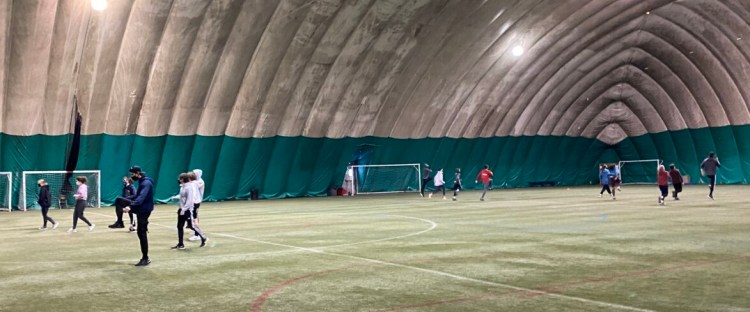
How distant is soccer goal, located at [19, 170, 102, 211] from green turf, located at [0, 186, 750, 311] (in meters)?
15.1

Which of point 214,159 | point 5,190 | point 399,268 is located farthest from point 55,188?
point 399,268

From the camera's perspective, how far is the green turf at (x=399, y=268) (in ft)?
29.4

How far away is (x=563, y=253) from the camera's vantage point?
43.8 feet

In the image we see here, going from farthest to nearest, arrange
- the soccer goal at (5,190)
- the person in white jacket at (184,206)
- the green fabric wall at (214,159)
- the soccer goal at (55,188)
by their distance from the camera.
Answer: the green fabric wall at (214,159), the soccer goal at (55,188), the soccer goal at (5,190), the person in white jacket at (184,206)

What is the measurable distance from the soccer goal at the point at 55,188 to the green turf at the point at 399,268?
15.1m

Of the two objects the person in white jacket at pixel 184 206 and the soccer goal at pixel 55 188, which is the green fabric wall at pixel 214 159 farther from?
the person in white jacket at pixel 184 206

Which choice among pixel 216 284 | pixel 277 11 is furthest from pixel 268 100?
pixel 216 284

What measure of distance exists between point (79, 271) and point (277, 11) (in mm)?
26851

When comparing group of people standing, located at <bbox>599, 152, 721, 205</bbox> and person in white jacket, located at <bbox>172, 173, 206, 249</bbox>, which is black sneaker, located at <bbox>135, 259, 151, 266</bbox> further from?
group of people standing, located at <bbox>599, 152, 721, 205</bbox>

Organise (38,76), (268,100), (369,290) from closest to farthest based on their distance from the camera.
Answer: (369,290)
(38,76)
(268,100)

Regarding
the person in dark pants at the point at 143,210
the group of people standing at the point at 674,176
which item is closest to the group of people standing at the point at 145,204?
the person in dark pants at the point at 143,210

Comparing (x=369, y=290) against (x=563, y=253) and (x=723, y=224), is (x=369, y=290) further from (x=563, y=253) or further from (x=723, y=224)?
(x=723, y=224)

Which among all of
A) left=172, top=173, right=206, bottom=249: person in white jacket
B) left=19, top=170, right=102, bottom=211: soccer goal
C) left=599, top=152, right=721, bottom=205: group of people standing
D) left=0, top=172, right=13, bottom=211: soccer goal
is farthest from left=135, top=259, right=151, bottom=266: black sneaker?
left=0, top=172, right=13, bottom=211: soccer goal

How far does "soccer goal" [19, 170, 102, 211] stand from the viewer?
34656 millimetres
